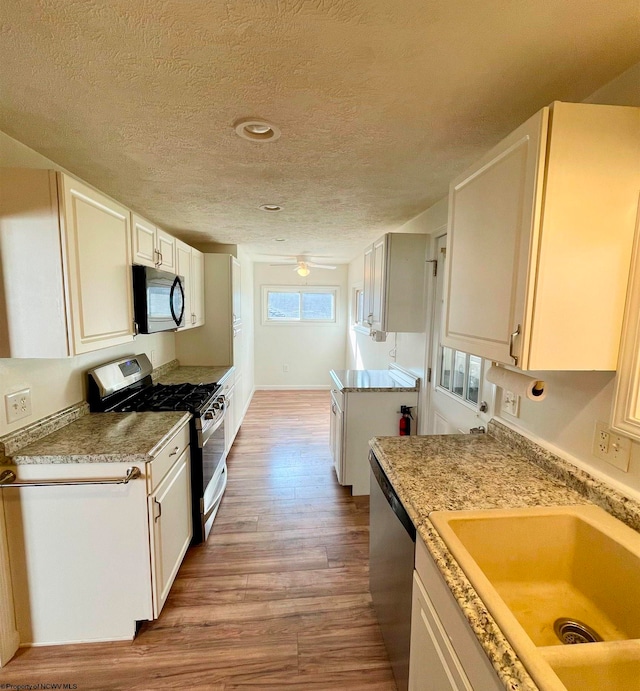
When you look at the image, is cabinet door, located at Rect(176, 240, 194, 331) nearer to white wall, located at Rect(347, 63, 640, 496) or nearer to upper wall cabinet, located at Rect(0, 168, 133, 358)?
upper wall cabinet, located at Rect(0, 168, 133, 358)

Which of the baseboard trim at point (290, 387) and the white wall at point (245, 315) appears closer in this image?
the white wall at point (245, 315)

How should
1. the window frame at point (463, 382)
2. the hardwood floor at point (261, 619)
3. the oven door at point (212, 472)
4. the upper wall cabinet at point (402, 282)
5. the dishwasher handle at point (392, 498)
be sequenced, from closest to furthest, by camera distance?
the dishwasher handle at point (392, 498), the hardwood floor at point (261, 619), the window frame at point (463, 382), the oven door at point (212, 472), the upper wall cabinet at point (402, 282)

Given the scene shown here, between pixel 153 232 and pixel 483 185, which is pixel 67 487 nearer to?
pixel 153 232

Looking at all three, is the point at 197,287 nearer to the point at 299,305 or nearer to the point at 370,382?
the point at 370,382

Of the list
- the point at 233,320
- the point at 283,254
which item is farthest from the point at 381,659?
the point at 283,254

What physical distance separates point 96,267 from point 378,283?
2.07 metres

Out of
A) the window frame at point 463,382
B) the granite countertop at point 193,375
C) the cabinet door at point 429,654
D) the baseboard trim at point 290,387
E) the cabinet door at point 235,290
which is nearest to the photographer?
the cabinet door at point 429,654

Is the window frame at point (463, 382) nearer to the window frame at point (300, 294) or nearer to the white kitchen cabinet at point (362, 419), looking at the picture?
the white kitchen cabinet at point (362, 419)

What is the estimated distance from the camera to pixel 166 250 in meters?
2.59

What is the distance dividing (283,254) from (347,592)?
4230mm

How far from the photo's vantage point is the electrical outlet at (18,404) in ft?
5.00

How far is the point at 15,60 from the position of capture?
3.48ft

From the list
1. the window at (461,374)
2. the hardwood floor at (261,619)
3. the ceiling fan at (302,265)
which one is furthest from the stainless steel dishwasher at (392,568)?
the ceiling fan at (302,265)

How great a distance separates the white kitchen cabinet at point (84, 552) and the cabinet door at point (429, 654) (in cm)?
121
